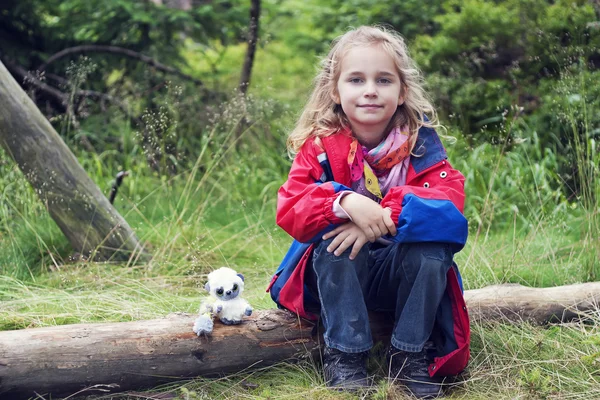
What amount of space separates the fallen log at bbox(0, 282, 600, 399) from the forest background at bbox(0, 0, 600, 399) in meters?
0.09

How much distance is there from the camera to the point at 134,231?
14.5ft

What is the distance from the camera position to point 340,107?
9.93 ft

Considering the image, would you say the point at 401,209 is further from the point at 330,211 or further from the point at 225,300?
the point at 225,300

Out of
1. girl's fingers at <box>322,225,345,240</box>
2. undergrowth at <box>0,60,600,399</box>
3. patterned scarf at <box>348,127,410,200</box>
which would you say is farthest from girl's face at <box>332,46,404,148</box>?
undergrowth at <box>0,60,600,399</box>

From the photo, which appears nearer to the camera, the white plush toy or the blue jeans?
the blue jeans

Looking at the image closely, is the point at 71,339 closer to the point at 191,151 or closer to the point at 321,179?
the point at 321,179

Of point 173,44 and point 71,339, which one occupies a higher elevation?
point 173,44

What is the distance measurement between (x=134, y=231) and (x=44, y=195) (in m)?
0.58

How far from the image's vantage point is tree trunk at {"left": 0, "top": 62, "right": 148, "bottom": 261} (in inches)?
154

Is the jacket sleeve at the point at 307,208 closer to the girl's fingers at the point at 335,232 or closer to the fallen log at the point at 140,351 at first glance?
the girl's fingers at the point at 335,232

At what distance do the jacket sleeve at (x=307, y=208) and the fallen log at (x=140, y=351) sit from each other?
1.54 feet

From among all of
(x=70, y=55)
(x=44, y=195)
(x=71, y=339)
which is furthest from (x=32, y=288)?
(x=70, y=55)

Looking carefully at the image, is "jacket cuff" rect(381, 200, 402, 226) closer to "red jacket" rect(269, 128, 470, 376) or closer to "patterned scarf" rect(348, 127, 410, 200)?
"red jacket" rect(269, 128, 470, 376)

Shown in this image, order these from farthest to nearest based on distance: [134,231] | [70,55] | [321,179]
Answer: [70,55], [134,231], [321,179]
